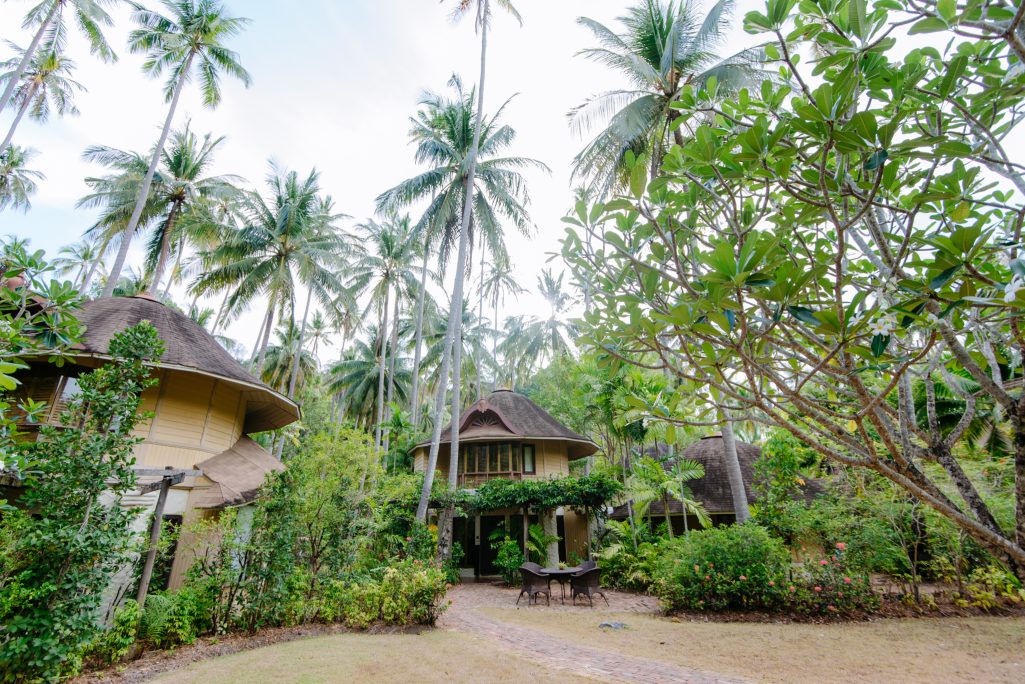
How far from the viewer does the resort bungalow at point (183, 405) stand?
32.2 feet

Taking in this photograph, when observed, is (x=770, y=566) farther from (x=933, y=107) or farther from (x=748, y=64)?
(x=748, y=64)

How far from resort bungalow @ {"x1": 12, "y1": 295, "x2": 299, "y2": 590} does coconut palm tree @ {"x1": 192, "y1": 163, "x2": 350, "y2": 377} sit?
766 centimetres

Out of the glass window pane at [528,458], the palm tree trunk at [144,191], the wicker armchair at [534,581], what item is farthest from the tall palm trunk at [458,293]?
the palm tree trunk at [144,191]

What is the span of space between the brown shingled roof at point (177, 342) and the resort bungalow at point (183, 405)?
0.02m

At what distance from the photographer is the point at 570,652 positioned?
7.03 m

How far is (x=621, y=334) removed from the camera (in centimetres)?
289

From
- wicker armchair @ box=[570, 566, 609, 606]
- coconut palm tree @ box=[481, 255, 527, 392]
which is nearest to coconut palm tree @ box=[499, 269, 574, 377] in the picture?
coconut palm tree @ box=[481, 255, 527, 392]

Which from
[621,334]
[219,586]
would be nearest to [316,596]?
[219,586]

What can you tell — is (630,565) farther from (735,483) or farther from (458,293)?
(458,293)

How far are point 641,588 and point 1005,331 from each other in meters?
12.9

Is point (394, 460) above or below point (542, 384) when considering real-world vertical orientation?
below

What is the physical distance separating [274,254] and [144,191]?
18.1 feet

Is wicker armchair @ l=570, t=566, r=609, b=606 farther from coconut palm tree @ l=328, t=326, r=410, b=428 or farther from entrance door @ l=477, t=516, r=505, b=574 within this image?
coconut palm tree @ l=328, t=326, r=410, b=428

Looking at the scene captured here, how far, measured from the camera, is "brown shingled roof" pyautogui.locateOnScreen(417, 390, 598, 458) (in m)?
19.0
